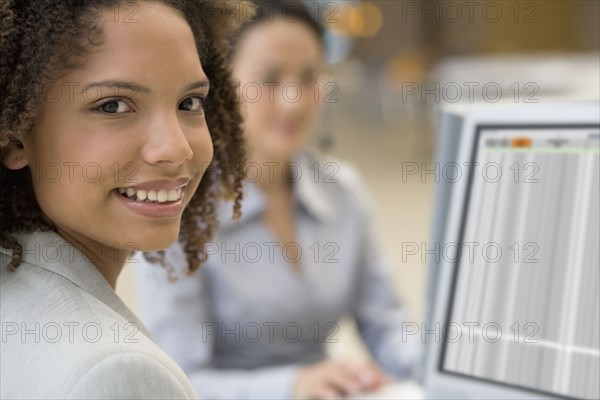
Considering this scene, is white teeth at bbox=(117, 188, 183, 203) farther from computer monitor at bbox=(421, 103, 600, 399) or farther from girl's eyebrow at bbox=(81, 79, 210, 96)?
computer monitor at bbox=(421, 103, 600, 399)

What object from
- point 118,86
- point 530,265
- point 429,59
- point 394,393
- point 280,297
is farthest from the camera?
point 429,59

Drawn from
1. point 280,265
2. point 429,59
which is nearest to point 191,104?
point 280,265

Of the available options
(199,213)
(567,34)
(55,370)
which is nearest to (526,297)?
(199,213)

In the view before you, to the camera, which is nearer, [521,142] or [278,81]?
[521,142]

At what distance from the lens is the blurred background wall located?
595 centimetres

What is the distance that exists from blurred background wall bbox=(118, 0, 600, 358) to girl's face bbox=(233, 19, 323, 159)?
3557mm

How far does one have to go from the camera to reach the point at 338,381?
1.27m

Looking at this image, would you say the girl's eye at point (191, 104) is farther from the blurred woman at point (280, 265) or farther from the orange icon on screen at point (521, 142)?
the blurred woman at point (280, 265)

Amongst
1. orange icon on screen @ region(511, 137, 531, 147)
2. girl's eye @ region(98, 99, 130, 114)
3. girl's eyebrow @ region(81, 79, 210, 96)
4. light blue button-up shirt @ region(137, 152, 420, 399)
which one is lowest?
light blue button-up shirt @ region(137, 152, 420, 399)

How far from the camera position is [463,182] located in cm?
96

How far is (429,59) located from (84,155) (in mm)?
6684

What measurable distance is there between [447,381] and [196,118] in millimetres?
435

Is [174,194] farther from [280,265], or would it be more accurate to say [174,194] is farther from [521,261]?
[280,265]

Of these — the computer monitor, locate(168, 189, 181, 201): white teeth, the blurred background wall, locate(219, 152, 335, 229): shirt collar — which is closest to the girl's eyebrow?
locate(168, 189, 181, 201): white teeth
